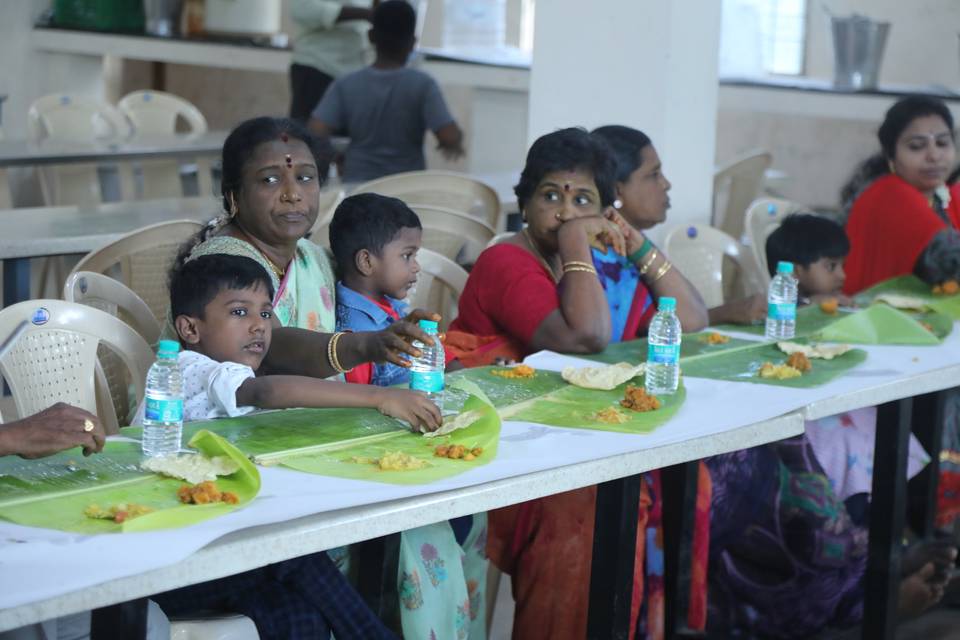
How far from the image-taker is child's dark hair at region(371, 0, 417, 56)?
607 centimetres

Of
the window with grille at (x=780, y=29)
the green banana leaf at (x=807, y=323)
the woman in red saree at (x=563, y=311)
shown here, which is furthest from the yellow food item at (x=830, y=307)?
the window with grille at (x=780, y=29)

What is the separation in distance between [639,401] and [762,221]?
2.70 metres

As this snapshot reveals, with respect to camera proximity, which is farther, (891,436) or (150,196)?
(150,196)

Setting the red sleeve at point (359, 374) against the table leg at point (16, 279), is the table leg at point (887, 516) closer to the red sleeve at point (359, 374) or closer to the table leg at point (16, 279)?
the red sleeve at point (359, 374)

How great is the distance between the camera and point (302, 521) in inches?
75.6

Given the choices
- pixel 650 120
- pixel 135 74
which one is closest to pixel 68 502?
pixel 650 120

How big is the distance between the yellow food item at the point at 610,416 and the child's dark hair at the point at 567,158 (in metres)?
0.86

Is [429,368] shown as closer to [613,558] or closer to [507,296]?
[613,558]

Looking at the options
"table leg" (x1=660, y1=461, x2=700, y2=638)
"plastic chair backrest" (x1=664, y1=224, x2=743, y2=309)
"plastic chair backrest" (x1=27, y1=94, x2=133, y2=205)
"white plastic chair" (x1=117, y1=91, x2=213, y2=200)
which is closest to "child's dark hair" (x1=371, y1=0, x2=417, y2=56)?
"plastic chair backrest" (x1=27, y1=94, x2=133, y2=205)

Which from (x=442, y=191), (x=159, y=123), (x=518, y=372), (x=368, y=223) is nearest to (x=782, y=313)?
(x=518, y=372)

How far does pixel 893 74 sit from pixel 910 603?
627 cm

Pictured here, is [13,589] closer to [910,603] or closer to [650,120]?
[910,603]

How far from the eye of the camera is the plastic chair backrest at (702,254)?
462 centimetres

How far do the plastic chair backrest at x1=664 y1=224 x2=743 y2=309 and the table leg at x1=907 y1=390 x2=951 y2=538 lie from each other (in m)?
1.11
